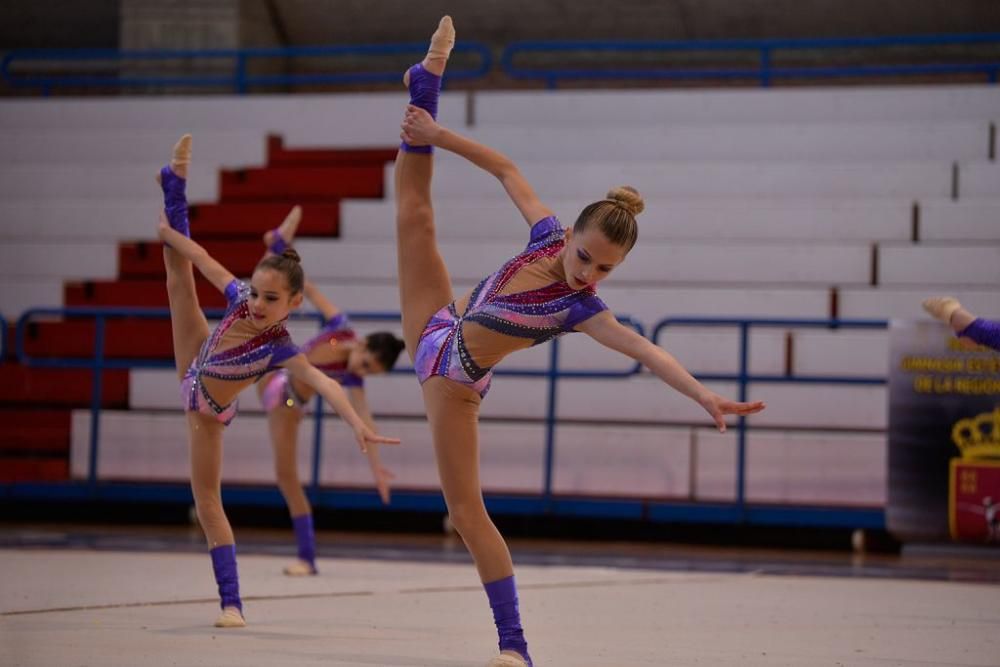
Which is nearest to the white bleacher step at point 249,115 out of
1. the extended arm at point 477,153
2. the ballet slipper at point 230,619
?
the ballet slipper at point 230,619

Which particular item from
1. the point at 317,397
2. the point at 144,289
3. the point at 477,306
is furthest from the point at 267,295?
the point at 144,289

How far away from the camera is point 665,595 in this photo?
4711 millimetres

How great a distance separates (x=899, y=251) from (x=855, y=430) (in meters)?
1.11

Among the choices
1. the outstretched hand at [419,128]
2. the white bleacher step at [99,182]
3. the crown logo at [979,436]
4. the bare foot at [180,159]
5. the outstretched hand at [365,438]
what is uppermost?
the white bleacher step at [99,182]

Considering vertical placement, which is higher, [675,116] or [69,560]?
[675,116]

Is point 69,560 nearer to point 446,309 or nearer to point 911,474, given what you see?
point 446,309

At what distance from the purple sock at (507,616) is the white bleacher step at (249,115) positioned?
232 inches

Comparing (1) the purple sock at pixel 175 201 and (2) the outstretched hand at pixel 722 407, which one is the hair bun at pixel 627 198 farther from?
(1) the purple sock at pixel 175 201

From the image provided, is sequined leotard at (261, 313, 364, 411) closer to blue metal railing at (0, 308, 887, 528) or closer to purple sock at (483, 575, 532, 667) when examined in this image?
Answer: blue metal railing at (0, 308, 887, 528)

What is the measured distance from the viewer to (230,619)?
12.5 ft

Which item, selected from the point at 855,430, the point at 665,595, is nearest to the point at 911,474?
the point at 855,430

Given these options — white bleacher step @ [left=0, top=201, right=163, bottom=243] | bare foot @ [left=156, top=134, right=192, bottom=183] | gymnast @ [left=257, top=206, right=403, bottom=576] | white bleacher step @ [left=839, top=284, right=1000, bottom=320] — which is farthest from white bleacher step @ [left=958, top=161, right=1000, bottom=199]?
bare foot @ [left=156, top=134, right=192, bottom=183]

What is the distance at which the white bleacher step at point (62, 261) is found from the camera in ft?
27.9

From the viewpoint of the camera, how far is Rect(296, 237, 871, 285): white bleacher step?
7574 millimetres
